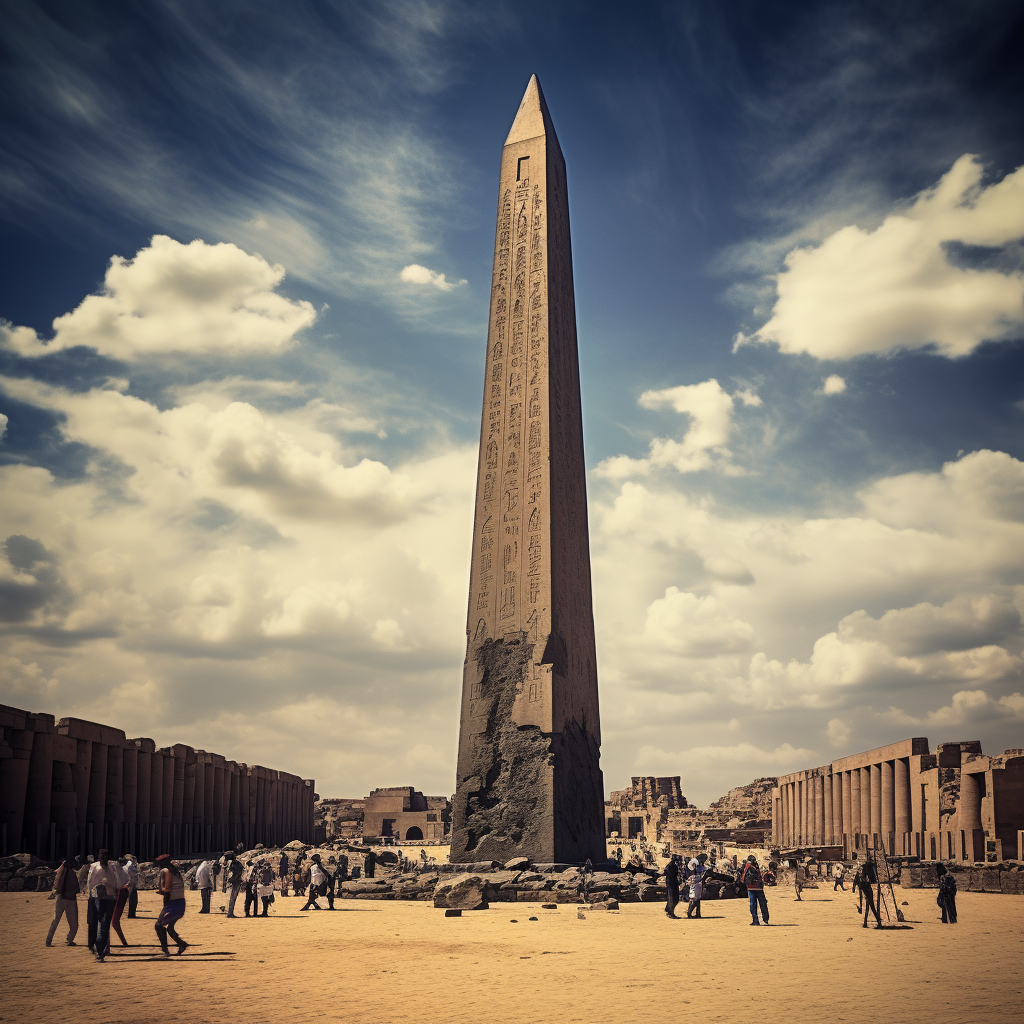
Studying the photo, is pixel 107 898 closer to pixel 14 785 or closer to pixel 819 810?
pixel 14 785

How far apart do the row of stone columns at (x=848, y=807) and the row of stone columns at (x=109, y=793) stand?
555 inches

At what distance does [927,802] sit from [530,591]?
1259cm

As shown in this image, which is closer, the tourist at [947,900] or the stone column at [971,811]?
the tourist at [947,900]

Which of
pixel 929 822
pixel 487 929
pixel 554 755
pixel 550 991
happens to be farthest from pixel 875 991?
pixel 929 822

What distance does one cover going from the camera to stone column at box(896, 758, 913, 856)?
2400 cm

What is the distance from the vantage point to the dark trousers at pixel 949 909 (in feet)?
39.5

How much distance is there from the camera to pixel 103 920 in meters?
8.90

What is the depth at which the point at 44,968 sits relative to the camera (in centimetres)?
827

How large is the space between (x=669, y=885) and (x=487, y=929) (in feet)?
8.90

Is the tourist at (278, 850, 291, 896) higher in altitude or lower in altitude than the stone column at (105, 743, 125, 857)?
lower

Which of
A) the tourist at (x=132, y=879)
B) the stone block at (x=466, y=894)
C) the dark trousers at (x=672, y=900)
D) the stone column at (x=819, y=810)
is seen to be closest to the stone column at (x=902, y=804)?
the stone column at (x=819, y=810)

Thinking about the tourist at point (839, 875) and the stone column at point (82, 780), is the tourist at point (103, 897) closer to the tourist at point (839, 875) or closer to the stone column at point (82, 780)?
the stone column at point (82, 780)

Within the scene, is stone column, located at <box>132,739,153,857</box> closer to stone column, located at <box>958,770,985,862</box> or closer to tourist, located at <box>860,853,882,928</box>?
tourist, located at <box>860,853,882,928</box>

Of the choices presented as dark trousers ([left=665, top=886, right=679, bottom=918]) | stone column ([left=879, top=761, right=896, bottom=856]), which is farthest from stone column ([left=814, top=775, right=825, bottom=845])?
dark trousers ([left=665, top=886, right=679, bottom=918])
